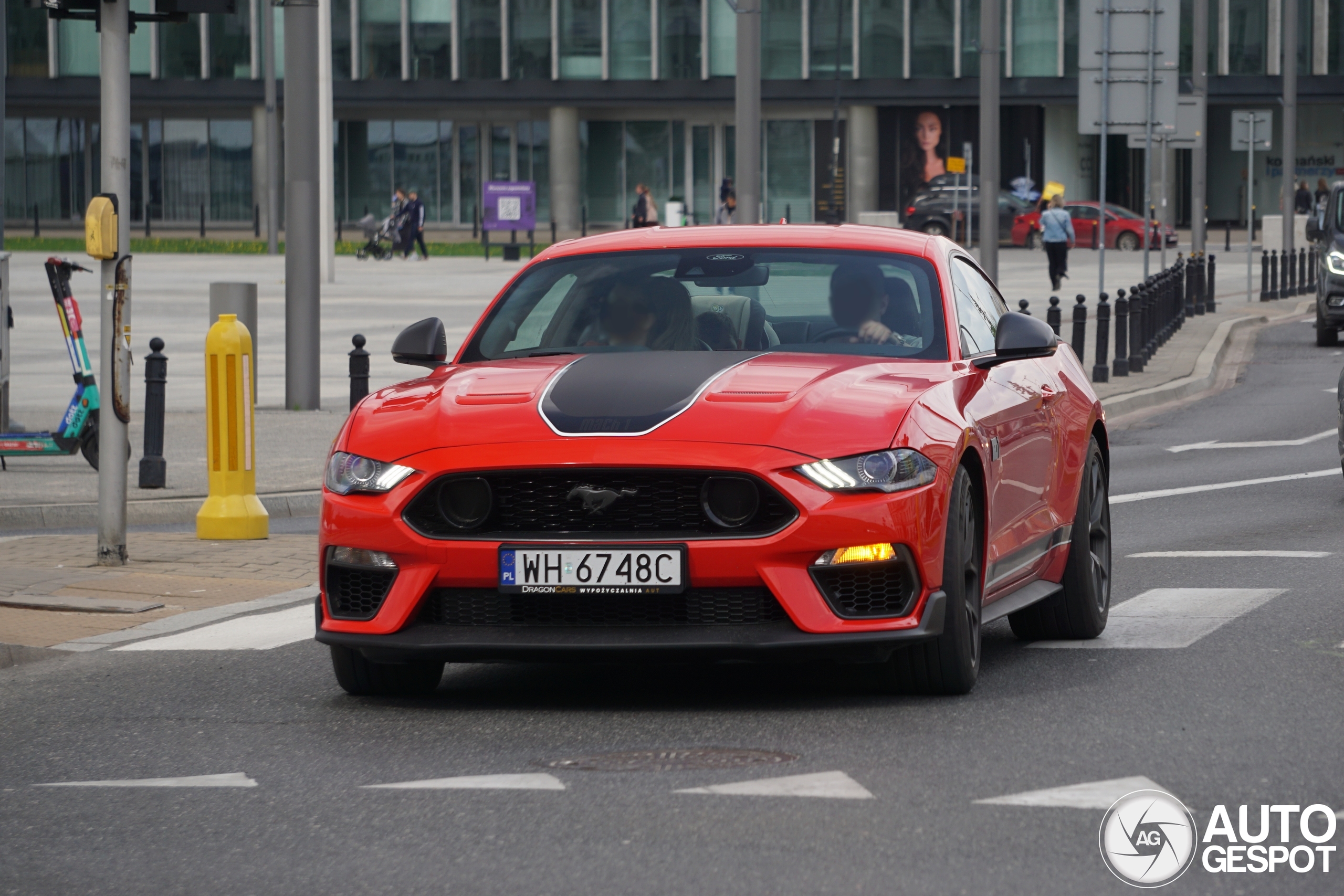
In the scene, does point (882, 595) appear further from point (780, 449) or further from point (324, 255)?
point (324, 255)

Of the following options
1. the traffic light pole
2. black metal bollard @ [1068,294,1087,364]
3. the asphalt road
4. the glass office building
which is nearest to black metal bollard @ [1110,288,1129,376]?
black metal bollard @ [1068,294,1087,364]

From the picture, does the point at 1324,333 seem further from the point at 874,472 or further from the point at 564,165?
the point at 564,165

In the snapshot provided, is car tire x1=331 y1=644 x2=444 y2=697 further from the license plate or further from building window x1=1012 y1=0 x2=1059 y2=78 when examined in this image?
building window x1=1012 y1=0 x2=1059 y2=78

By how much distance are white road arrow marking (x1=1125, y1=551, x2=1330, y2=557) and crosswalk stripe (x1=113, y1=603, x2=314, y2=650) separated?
4.19 m

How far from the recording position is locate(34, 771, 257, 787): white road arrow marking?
230 inches

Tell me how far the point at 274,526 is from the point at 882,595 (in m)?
7.23

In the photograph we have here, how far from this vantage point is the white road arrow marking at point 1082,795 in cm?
542

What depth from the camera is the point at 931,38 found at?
7369cm

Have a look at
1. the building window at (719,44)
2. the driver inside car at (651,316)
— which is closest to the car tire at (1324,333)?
the driver inside car at (651,316)

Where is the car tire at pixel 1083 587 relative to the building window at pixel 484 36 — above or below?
below

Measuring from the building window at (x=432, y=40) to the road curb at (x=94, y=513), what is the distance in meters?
62.7

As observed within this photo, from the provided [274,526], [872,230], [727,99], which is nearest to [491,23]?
[727,99]

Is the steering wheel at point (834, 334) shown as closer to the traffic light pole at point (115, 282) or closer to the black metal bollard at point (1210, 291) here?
the traffic light pole at point (115, 282)

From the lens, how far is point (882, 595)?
6.52 metres
